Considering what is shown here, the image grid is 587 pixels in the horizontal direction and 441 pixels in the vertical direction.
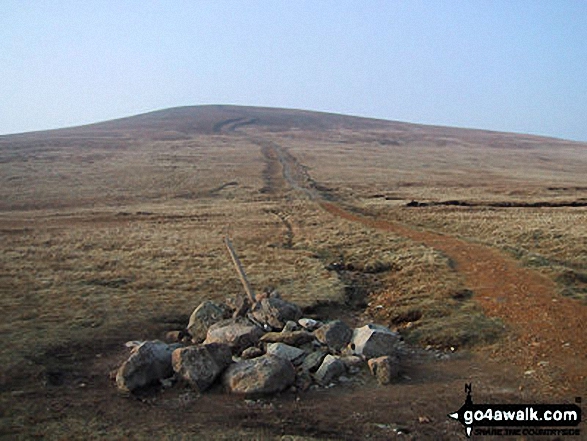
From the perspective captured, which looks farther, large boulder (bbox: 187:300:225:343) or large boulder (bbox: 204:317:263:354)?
large boulder (bbox: 187:300:225:343)

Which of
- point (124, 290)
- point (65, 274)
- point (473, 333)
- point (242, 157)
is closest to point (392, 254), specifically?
point (473, 333)

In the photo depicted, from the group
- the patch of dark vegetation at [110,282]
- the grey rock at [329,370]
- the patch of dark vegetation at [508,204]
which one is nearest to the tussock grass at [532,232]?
the patch of dark vegetation at [508,204]

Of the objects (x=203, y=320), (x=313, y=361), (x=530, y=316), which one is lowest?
(x=203, y=320)

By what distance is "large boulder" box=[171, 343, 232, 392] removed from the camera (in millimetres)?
10297

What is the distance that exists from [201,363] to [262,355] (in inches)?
63.5

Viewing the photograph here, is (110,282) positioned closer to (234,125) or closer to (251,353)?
(251,353)

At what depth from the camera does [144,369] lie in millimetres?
10500

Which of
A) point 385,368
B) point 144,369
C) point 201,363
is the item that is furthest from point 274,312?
point 144,369

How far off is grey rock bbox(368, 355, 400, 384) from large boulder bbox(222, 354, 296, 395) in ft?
5.89

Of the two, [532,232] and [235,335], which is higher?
[532,232]

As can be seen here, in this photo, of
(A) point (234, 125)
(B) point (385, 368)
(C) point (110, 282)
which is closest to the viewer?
(B) point (385, 368)

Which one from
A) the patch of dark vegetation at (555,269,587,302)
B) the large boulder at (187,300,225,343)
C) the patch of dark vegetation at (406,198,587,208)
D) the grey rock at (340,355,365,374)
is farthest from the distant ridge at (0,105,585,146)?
the grey rock at (340,355,365,374)

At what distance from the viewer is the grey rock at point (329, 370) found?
34.6 feet

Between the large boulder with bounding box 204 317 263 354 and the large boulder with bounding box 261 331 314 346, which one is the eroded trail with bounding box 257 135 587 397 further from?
the large boulder with bounding box 204 317 263 354
